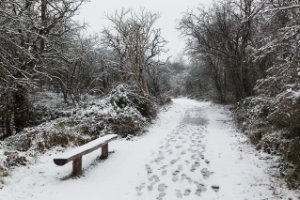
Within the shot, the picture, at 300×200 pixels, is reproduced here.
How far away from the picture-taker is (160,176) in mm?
5828

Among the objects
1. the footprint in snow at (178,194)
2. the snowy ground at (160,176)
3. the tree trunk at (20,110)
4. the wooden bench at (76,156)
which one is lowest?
the footprint in snow at (178,194)

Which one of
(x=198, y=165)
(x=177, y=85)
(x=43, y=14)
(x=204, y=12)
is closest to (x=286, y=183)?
(x=198, y=165)

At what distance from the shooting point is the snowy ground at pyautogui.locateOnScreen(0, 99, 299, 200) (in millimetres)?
4922

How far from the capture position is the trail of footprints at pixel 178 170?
516 centimetres

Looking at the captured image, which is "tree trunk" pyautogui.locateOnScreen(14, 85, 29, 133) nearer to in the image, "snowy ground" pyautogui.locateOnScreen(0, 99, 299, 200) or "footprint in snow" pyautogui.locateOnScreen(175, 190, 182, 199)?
"snowy ground" pyautogui.locateOnScreen(0, 99, 299, 200)

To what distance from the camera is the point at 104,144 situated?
693 centimetres

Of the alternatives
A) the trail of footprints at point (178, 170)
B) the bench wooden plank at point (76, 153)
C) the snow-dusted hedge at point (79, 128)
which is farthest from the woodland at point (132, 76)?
the trail of footprints at point (178, 170)

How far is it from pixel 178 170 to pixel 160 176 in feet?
1.69

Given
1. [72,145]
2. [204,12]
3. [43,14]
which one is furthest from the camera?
[204,12]

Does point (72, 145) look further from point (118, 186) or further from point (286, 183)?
point (286, 183)

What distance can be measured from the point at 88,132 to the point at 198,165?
13.3 ft

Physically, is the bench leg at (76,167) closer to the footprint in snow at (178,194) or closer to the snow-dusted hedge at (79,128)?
the snow-dusted hedge at (79,128)

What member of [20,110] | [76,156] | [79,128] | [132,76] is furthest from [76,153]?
[132,76]

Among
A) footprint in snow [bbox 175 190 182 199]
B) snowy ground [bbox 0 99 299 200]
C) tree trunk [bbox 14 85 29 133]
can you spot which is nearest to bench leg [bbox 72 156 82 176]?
snowy ground [bbox 0 99 299 200]
